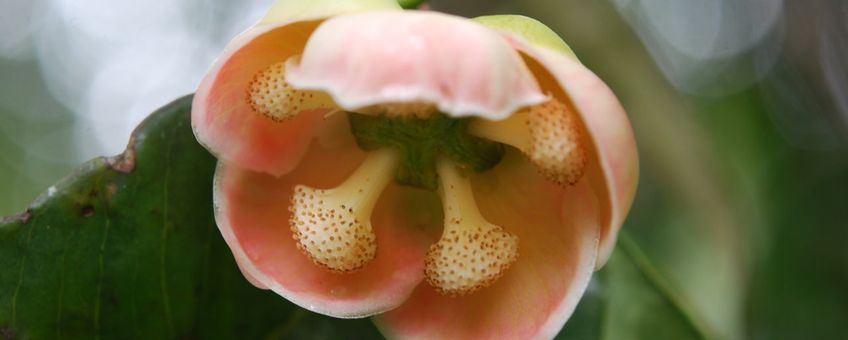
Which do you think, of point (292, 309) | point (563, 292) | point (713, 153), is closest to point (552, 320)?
point (563, 292)

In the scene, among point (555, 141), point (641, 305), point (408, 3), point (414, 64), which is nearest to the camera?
point (414, 64)

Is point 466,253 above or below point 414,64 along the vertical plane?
below

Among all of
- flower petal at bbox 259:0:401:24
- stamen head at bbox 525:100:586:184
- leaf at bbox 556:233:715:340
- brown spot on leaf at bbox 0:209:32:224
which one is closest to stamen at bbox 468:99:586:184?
stamen head at bbox 525:100:586:184

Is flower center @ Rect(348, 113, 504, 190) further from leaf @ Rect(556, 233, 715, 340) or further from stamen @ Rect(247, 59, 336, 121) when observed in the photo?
leaf @ Rect(556, 233, 715, 340)

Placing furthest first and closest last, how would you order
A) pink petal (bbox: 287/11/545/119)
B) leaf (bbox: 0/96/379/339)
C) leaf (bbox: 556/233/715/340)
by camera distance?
1. leaf (bbox: 556/233/715/340)
2. leaf (bbox: 0/96/379/339)
3. pink petal (bbox: 287/11/545/119)

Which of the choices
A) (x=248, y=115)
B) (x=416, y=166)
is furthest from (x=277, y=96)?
(x=416, y=166)

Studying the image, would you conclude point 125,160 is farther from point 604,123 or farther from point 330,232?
point 604,123

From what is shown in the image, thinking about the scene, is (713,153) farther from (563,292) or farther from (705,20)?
(705,20)
